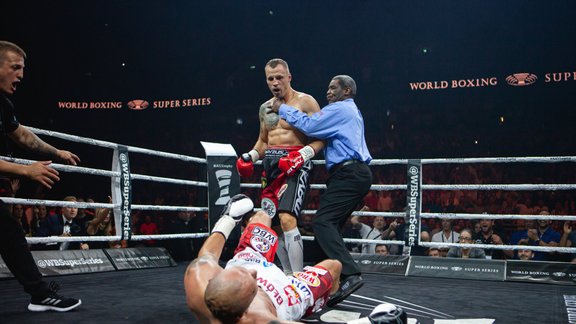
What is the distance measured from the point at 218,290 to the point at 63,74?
10.1m

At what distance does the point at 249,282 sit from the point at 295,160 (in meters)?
1.44

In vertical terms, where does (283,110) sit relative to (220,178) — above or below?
above

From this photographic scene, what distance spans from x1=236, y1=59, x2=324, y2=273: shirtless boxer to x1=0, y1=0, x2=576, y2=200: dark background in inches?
224

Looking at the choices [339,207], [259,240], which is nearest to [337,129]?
[339,207]

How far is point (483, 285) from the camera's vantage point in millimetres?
3045

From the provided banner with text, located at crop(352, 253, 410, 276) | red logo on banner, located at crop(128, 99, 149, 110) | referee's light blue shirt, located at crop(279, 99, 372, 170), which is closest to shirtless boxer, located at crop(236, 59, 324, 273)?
referee's light blue shirt, located at crop(279, 99, 372, 170)

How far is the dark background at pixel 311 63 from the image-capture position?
833cm

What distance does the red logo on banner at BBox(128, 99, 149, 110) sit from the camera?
36.1 feet

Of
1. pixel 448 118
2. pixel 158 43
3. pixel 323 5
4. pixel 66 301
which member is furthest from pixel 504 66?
pixel 66 301

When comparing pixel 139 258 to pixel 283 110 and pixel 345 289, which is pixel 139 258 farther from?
pixel 345 289

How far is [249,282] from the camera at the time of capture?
1.29 m

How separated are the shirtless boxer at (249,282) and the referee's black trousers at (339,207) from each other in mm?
203

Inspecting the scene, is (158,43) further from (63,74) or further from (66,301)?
(66,301)

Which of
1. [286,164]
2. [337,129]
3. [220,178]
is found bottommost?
[220,178]
